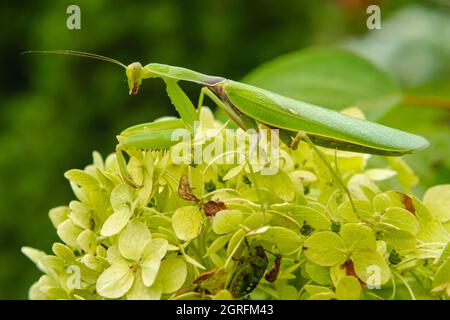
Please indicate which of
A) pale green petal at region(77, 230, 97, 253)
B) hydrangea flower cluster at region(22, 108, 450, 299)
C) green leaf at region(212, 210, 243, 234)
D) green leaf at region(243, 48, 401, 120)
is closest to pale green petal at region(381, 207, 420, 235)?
Answer: hydrangea flower cluster at region(22, 108, 450, 299)

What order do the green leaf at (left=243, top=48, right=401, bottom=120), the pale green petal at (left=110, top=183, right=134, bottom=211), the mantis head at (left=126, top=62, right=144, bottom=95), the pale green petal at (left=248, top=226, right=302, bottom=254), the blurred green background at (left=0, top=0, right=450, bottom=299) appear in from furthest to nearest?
the blurred green background at (left=0, top=0, right=450, bottom=299)
the green leaf at (left=243, top=48, right=401, bottom=120)
the mantis head at (left=126, top=62, right=144, bottom=95)
the pale green petal at (left=110, top=183, right=134, bottom=211)
the pale green petal at (left=248, top=226, right=302, bottom=254)

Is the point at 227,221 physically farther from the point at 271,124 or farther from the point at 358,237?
the point at 271,124

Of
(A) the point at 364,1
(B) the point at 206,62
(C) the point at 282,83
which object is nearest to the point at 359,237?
(C) the point at 282,83

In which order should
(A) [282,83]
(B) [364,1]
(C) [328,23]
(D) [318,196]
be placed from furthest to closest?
(C) [328,23] → (B) [364,1] → (A) [282,83] → (D) [318,196]

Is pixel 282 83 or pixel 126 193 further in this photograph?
pixel 282 83

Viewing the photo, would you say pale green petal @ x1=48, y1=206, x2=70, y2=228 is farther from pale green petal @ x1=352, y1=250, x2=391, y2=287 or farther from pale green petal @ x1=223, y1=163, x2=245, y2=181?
pale green petal @ x1=352, y1=250, x2=391, y2=287

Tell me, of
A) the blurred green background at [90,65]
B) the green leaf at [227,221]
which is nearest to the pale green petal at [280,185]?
the green leaf at [227,221]

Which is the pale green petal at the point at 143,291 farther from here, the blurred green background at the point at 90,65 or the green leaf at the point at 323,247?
the blurred green background at the point at 90,65

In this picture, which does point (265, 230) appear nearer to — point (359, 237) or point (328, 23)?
point (359, 237)
